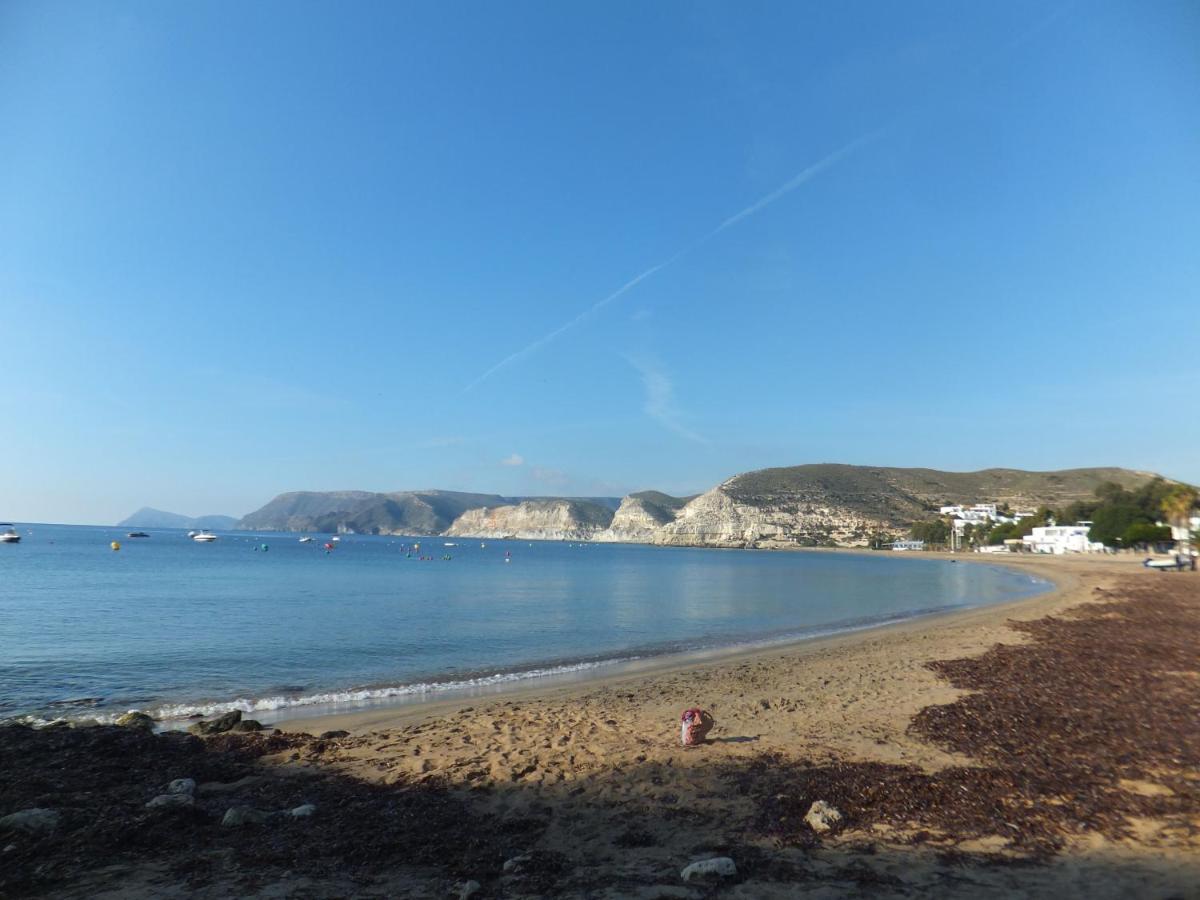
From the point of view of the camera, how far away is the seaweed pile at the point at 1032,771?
6.46 meters

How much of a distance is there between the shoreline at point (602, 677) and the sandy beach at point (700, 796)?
0.19m

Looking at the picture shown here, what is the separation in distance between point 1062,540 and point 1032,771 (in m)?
113

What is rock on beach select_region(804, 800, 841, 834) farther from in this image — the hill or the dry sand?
the hill

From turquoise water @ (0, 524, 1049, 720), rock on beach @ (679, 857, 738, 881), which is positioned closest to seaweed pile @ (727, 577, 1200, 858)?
rock on beach @ (679, 857, 738, 881)

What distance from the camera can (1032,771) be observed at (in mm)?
8000

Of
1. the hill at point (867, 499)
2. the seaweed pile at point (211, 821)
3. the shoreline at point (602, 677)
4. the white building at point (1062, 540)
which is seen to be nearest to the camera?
the seaweed pile at point (211, 821)

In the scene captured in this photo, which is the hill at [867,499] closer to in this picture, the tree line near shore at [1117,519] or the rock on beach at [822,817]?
the tree line near shore at [1117,519]

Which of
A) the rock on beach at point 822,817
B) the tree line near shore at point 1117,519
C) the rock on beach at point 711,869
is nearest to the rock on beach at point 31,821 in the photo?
the rock on beach at point 711,869

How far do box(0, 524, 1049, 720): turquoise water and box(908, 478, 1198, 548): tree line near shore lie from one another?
43381mm

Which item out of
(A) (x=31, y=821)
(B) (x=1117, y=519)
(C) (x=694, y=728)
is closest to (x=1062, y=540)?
(B) (x=1117, y=519)

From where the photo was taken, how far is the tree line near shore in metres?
79.6

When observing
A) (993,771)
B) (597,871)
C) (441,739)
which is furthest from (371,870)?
(993,771)

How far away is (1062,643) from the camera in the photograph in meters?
19.2

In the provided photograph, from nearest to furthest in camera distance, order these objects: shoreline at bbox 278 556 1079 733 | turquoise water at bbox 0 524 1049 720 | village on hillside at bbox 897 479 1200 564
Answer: shoreline at bbox 278 556 1079 733 → turquoise water at bbox 0 524 1049 720 → village on hillside at bbox 897 479 1200 564
